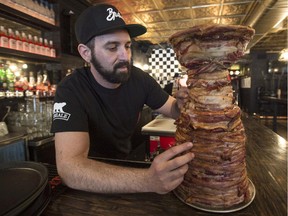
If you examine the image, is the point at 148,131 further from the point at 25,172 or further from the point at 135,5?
the point at 135,5

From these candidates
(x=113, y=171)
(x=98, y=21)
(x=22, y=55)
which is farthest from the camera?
(x=22, y=55)

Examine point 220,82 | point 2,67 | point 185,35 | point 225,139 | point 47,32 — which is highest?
point 47,32

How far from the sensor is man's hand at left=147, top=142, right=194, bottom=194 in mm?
617

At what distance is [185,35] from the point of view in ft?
2.09

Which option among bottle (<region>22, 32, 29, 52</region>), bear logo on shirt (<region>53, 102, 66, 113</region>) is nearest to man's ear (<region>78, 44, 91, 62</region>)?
bear logo on shirt (<region>53, 102, 66, 113</region>)

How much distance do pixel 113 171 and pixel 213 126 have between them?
1.21 ft

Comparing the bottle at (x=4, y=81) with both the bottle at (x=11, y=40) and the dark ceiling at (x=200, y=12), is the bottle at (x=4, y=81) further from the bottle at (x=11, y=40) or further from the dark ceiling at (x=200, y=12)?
the dark ceiling at (x=200, y=12)

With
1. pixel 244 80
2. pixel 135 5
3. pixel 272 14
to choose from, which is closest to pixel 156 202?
pixel 135 5

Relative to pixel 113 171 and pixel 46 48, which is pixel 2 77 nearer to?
pixel 46 48

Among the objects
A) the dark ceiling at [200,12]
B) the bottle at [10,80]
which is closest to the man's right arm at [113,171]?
the bottle at [10,80]

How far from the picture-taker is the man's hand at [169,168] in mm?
617

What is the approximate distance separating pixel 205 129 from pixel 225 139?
0.07 metres

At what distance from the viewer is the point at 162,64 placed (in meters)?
7.94

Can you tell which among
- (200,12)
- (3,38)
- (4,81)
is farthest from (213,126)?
(200,12)
